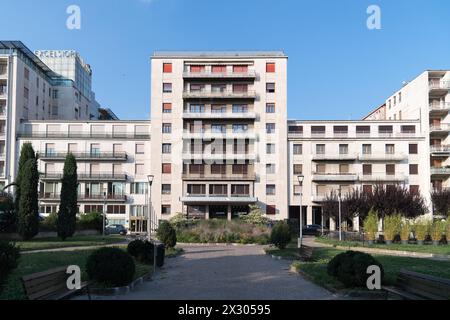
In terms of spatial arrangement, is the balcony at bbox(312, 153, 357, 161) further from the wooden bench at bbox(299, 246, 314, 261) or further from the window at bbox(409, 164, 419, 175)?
the wooden bench at bbox(299, 246, 314, 261)

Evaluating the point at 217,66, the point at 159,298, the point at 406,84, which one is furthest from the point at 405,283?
the point at 406,84

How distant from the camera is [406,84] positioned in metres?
70.9

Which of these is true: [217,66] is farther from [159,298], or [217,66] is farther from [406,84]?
[159,298]

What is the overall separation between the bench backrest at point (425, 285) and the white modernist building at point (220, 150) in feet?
163

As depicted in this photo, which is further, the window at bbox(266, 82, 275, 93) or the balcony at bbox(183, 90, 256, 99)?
the window at bbox(266, 82, 275, 93)

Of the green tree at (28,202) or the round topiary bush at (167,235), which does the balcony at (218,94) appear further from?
the round topiary bush at (167,235)

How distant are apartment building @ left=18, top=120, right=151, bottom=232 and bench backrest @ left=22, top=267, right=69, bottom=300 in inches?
1996

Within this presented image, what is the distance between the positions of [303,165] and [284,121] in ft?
20.1

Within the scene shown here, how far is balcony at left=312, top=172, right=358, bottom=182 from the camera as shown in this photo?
200 feet

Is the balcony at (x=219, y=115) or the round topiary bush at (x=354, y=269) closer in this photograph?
the round topiary bush at (x=354, y=269)

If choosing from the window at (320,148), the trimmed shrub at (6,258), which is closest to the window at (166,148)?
the window at (320,148)

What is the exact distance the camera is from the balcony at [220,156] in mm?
60844

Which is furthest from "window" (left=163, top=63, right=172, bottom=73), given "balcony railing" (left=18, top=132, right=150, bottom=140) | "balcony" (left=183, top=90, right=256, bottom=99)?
"balcony railing" (left=18, top=132, right=150, bottom=140)

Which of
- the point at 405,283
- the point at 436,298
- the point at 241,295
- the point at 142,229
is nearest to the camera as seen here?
the point at 436,298
